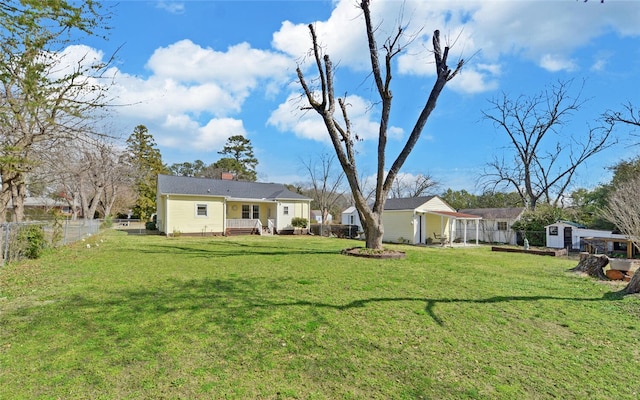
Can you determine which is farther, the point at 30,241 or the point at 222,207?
the point at 222,207

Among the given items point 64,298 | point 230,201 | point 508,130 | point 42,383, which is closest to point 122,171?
point 230,201

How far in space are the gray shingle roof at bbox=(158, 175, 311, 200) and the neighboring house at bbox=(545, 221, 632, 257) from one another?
17536 millimetres

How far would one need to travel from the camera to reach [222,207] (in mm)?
Result: 22578

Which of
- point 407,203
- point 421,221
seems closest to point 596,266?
point 421,221

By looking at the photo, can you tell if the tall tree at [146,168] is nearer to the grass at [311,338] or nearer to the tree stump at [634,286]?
the grass at [311,338]

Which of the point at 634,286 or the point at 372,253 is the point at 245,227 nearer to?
the point at 372,253

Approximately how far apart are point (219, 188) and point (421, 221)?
14.6m

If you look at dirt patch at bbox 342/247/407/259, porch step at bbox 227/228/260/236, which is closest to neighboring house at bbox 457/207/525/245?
porch step at bbox 227/228/260/236

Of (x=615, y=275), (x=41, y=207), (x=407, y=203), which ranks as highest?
(x=407, y=203)

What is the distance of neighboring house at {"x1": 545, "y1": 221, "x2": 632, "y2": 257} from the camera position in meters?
16.9

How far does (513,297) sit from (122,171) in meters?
29.7

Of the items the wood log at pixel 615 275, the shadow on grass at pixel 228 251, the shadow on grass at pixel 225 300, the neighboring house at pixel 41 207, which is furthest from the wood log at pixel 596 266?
the neighboring house at pixel 41 207

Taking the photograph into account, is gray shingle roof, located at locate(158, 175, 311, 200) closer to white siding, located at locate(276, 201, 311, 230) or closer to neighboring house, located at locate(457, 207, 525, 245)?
white siding, located at locate(276, 201, 311, 230)

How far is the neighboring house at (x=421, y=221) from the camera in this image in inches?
870
